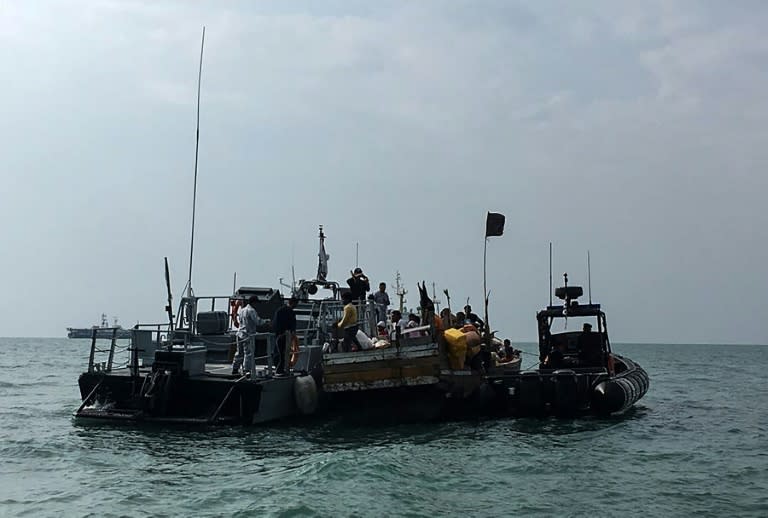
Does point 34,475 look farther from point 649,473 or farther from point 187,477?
point 649,473

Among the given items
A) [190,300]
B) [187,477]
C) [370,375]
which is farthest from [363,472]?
[190,300]

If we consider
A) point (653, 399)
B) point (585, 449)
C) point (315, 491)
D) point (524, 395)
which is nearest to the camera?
point (315, 491)

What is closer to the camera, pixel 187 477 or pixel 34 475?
pixel 187 477

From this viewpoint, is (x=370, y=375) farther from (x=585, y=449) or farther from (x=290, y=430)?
(x=585, y=449)

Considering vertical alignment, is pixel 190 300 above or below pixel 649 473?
above

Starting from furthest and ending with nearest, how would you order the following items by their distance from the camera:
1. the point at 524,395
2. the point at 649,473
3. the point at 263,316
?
the point at 263,316
the point at 524,395
the point at 649,473

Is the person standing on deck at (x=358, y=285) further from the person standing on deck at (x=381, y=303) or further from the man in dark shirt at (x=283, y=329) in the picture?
the man in dark shirt at (x=283, y=329)

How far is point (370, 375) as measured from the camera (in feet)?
54.7

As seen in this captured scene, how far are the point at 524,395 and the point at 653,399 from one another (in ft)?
41.1

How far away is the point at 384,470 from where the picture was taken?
40.8 ft

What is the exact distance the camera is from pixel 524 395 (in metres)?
19.0

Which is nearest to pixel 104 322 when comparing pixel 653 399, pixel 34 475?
pixel 653 399

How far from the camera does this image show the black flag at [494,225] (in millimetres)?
22422

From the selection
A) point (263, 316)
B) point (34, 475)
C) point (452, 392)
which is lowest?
point (34, 475)
